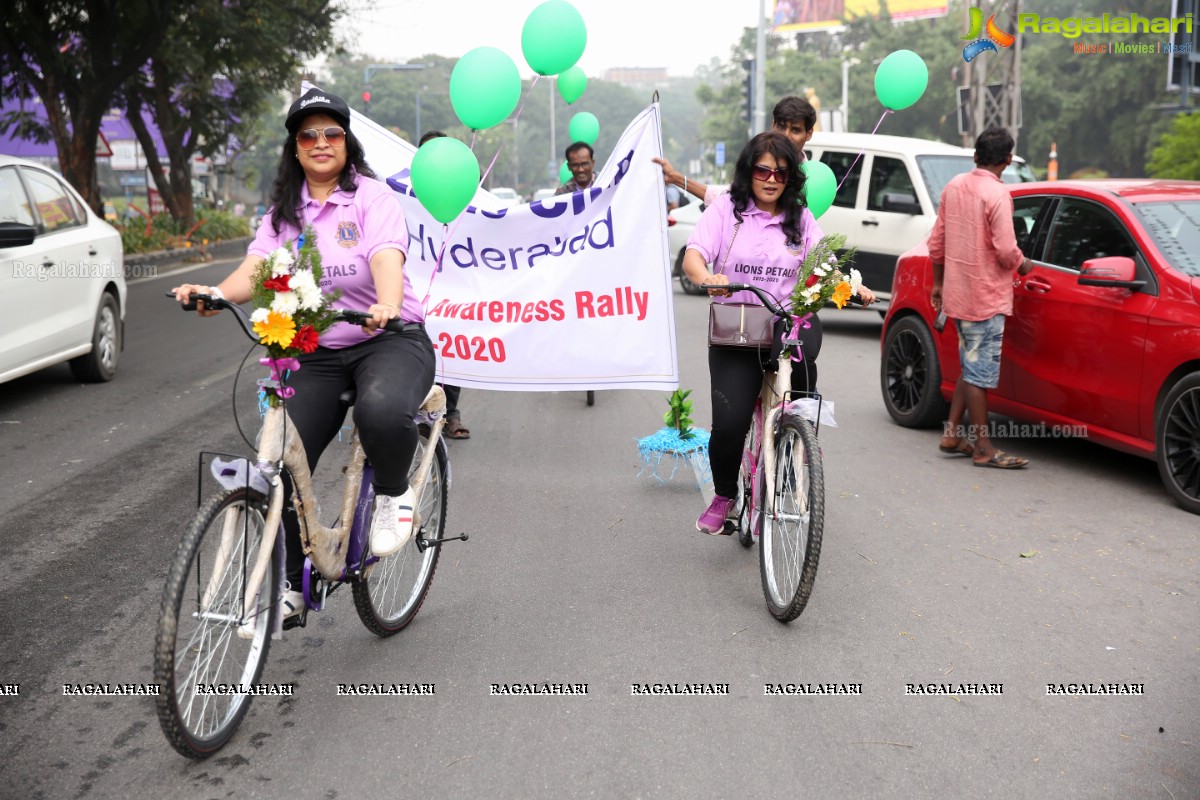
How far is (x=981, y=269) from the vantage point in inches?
285

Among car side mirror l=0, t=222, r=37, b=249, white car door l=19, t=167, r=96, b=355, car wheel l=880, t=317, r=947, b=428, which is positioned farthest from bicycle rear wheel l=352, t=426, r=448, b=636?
white car door l=19, t=167, r=96, b=355

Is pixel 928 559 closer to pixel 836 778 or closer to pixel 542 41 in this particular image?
pixel 836 778

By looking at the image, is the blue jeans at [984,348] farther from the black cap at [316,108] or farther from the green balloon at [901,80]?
the black cap at [316,108]

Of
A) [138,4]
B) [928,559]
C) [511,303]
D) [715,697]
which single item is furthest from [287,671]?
[138,4]

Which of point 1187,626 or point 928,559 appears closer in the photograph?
point 1187,626

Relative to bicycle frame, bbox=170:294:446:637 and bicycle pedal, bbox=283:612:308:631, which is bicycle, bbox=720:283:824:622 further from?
bicycle pedal, bbox=283:612:308:631

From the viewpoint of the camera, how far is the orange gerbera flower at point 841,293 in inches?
189

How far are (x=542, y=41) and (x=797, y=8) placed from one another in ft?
238

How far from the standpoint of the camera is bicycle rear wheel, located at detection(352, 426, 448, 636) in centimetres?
436

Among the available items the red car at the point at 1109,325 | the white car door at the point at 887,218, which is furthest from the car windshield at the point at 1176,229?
the white car door at the point at 887,218

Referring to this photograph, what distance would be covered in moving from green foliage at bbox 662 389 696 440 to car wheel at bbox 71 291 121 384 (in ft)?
16.5

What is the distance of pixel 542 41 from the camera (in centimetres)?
640

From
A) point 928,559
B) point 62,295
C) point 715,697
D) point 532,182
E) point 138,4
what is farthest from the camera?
point 532,182

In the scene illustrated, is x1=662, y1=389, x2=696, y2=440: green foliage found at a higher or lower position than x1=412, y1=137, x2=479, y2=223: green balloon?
lower
